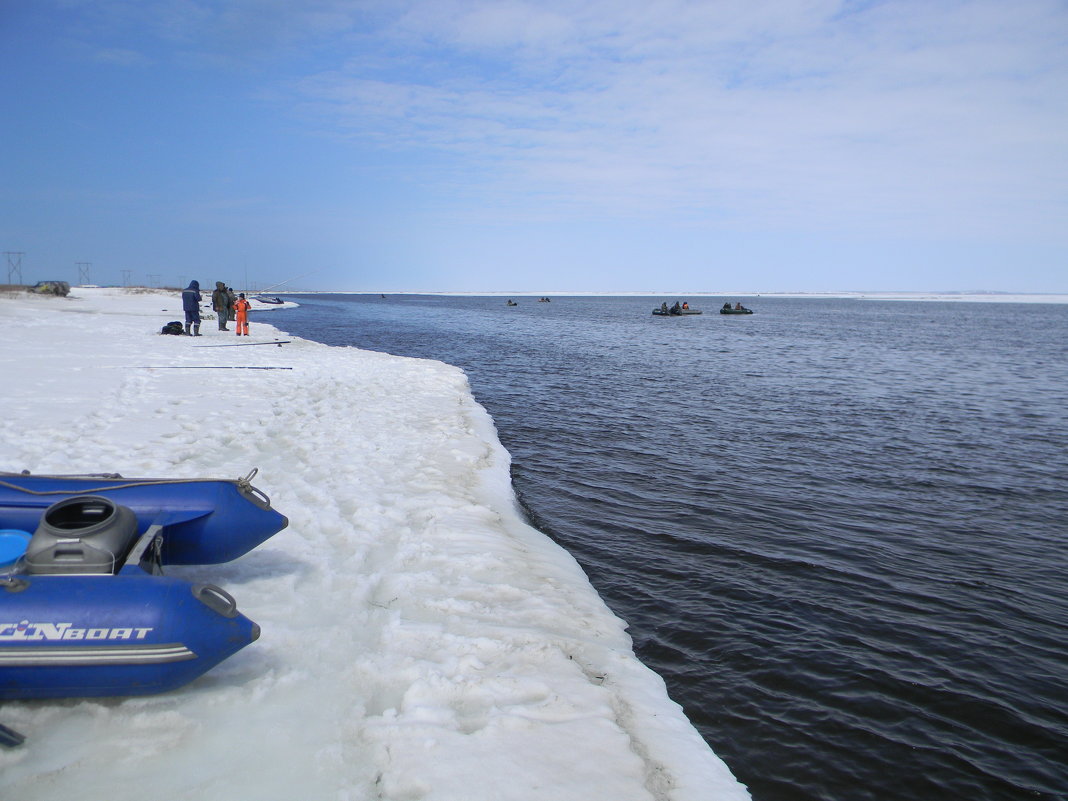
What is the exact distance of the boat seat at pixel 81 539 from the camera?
3875 mm

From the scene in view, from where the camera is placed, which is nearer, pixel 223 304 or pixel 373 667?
pixel 373 667

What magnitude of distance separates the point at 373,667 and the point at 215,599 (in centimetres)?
106

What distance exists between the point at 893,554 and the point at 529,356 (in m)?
23.2

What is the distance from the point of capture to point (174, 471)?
7.46 meters

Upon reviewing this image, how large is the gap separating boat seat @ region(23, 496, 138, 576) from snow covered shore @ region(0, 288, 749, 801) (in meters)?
0.73

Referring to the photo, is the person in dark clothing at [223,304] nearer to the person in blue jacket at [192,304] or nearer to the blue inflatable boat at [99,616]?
the person in blue jacket at [192,304]

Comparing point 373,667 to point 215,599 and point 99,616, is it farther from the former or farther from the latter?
point 99,616

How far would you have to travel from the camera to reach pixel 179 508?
471cm

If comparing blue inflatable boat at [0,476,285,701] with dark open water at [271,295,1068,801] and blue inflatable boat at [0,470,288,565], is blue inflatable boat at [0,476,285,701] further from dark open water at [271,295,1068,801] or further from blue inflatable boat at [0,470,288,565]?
dark open water at [271,295,1068,801]

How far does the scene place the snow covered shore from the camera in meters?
3.29

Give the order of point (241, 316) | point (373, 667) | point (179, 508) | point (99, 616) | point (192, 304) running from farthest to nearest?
point (241, 316)
point (192, 304)
point (179, 508)
point (373, 667)
point (99, 616)

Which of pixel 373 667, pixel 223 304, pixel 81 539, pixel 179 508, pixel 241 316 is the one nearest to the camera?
pixel 81 539

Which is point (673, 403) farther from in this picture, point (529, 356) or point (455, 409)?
point (529, 356)

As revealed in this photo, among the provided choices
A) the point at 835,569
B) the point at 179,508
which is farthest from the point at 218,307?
the point at 835,569
